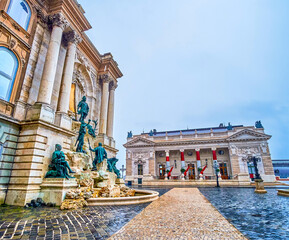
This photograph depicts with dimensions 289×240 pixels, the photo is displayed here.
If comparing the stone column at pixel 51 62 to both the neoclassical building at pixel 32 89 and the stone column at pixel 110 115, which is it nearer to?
the neoclassical building at pixel 32 89

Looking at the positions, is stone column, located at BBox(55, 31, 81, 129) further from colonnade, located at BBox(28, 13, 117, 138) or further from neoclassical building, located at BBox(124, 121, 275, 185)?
neoclassical building, located at BBox(124, 121, 275, 185)

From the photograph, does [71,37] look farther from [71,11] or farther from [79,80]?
[79,80]

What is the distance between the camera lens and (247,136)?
3706 centimetres

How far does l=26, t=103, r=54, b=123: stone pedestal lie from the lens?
8.80m

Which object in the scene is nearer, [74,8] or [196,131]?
[74,8]

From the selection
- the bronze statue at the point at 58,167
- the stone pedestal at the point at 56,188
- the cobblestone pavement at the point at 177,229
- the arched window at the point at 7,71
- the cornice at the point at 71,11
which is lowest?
the cobblestone pavement at the point at 177,229

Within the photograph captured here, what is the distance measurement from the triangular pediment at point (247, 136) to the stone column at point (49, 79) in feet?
125

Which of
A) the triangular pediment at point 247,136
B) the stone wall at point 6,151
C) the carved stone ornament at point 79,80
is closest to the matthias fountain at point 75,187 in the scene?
the stone wall at point 6,151

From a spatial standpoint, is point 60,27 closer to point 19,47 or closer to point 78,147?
point 19,47

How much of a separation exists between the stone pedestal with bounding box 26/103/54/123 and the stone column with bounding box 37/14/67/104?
48 centimetres

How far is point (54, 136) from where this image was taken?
30.2ft

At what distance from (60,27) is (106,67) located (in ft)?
26.7

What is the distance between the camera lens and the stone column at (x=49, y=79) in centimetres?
898

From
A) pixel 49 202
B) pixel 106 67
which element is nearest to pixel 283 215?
pixel 49 202
